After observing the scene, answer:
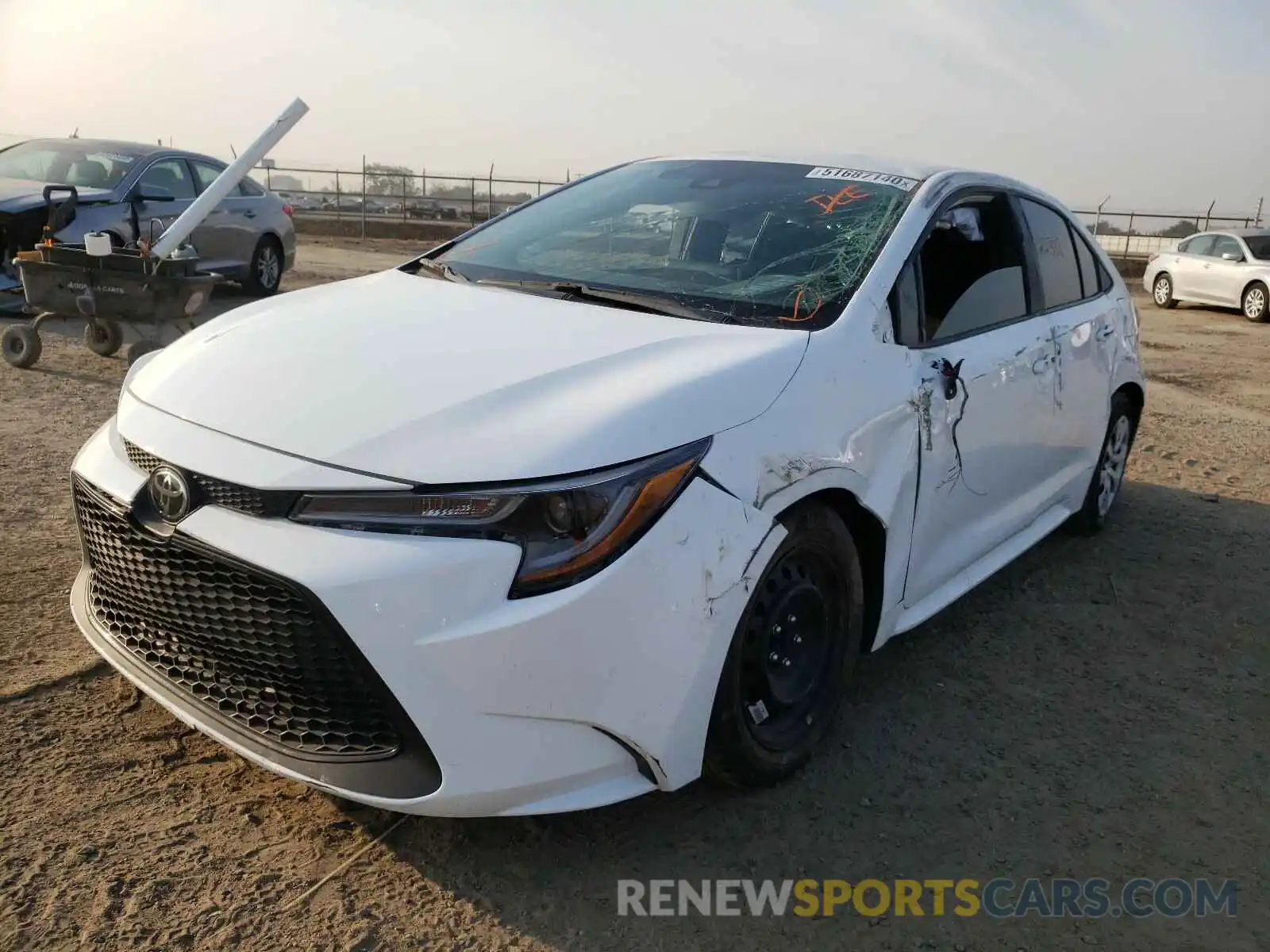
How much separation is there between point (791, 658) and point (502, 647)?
3.05ft

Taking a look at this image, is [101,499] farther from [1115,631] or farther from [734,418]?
[1115,631]

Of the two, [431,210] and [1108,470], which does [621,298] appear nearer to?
[1108,470]

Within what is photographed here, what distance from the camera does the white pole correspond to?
6719 millimetres

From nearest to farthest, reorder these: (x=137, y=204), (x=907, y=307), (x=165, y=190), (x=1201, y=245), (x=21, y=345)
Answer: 1. (x=907, y=307)
2. (x=21, y=345)
3. (x=137, y=204)
4. (x=165, y=190)
5. (x=1201, y=245)

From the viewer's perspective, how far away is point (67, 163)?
370 inches

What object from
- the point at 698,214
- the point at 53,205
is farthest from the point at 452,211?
the point at 698,214

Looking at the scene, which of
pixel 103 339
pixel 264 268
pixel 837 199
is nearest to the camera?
pixel 837 199

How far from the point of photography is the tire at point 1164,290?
1803 centimetres

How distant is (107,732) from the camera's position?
2.82 metres

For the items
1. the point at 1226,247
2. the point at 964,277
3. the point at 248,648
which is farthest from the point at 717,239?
the point at 1226,247

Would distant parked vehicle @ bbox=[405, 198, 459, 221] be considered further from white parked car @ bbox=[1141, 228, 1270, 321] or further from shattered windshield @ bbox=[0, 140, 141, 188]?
shattered windshield @ bbox=[0, 140, 141, 188]

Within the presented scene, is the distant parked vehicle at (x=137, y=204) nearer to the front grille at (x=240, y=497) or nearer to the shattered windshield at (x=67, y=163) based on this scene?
the shattered windshield at (x=67, y=163)

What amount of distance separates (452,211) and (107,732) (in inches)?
1229

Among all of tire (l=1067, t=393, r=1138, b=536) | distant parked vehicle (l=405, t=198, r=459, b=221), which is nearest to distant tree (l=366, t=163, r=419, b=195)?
distant parked vehicle (l=405, t=198, r=459, b=221)
